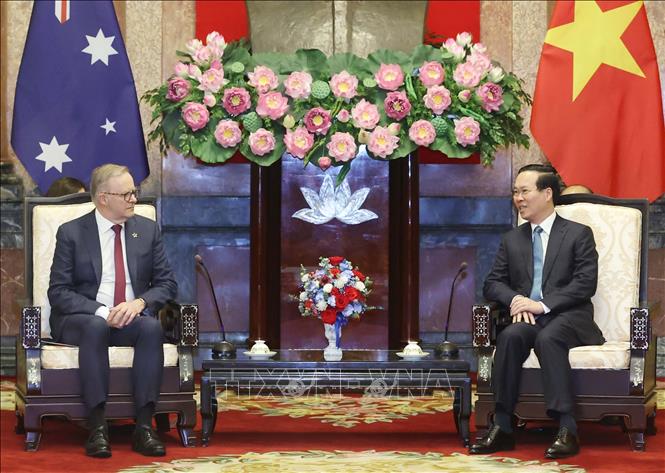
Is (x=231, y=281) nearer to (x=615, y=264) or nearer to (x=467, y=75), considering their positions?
(x=467, y=75)

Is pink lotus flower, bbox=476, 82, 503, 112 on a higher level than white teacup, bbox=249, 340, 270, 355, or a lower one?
higher

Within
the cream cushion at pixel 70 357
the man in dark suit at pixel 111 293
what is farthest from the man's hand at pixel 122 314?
the cream cushion at pixel 70 357

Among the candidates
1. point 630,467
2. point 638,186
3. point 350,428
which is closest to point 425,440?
point 350,428

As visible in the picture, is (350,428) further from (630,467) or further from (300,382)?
(630,467)

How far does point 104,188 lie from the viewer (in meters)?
5.41

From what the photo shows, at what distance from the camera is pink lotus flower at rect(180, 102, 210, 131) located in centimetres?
604

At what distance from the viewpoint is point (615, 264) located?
18.5ft

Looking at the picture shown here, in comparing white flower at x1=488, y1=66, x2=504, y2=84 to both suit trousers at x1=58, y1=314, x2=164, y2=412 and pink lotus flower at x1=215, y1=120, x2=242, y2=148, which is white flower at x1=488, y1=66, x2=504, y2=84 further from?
suit trousers at x1=58, y1=314, x2=164, y2=412

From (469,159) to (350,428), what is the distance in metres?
2.88

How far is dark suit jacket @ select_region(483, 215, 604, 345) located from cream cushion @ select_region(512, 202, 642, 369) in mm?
207

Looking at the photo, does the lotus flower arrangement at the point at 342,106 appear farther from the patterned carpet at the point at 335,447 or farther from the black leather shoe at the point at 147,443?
the black leather shoe at the point at 147,443

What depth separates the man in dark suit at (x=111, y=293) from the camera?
513 centimetres

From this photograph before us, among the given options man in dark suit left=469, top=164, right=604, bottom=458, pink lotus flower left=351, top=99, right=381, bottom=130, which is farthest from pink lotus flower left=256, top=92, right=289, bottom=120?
man in dark suit left=469, top=164, right=604, bottom=458

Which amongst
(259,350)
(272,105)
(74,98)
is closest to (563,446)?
(259,350)
